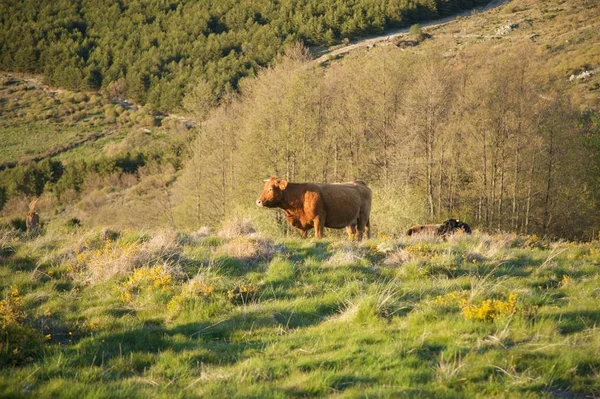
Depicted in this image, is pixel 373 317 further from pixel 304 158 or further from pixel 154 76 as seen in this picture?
pixel 154 76

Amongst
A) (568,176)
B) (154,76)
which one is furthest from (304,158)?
(154,76)

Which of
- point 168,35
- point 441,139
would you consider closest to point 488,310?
point 441,139

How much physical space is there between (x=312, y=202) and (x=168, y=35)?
6046 inches

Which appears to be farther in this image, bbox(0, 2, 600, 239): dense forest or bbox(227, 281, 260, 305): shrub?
bbox(0, 2, 600, 239): dense forest

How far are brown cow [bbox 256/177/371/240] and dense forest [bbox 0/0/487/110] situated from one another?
3496 inches

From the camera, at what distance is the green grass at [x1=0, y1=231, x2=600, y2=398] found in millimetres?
4742

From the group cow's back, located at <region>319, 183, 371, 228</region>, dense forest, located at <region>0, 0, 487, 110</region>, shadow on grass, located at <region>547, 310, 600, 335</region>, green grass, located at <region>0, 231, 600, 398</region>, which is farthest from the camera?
dense forest, located at <region>0, 0, 487, 110</region>

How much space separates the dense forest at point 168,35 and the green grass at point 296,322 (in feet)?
314

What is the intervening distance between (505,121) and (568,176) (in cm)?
720

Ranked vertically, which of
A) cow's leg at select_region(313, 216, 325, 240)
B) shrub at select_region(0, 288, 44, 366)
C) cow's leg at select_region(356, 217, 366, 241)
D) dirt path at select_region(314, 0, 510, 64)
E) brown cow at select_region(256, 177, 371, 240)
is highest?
dirt path at select_region(314, 0, 510, 64)

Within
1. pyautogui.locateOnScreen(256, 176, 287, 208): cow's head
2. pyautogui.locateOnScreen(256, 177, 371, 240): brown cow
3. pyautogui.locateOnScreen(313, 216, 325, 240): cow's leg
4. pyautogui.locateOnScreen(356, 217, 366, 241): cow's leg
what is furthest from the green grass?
pyautogui.locateOnScreen(356, 217, 366, 241): cow's leg

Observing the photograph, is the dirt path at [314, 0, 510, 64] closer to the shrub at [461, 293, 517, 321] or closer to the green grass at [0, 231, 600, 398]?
the green grass at [0, 231, 600, 398]

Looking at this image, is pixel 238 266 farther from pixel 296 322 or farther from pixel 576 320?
pixel 576 320

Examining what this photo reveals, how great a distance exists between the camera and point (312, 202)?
15.7 m
